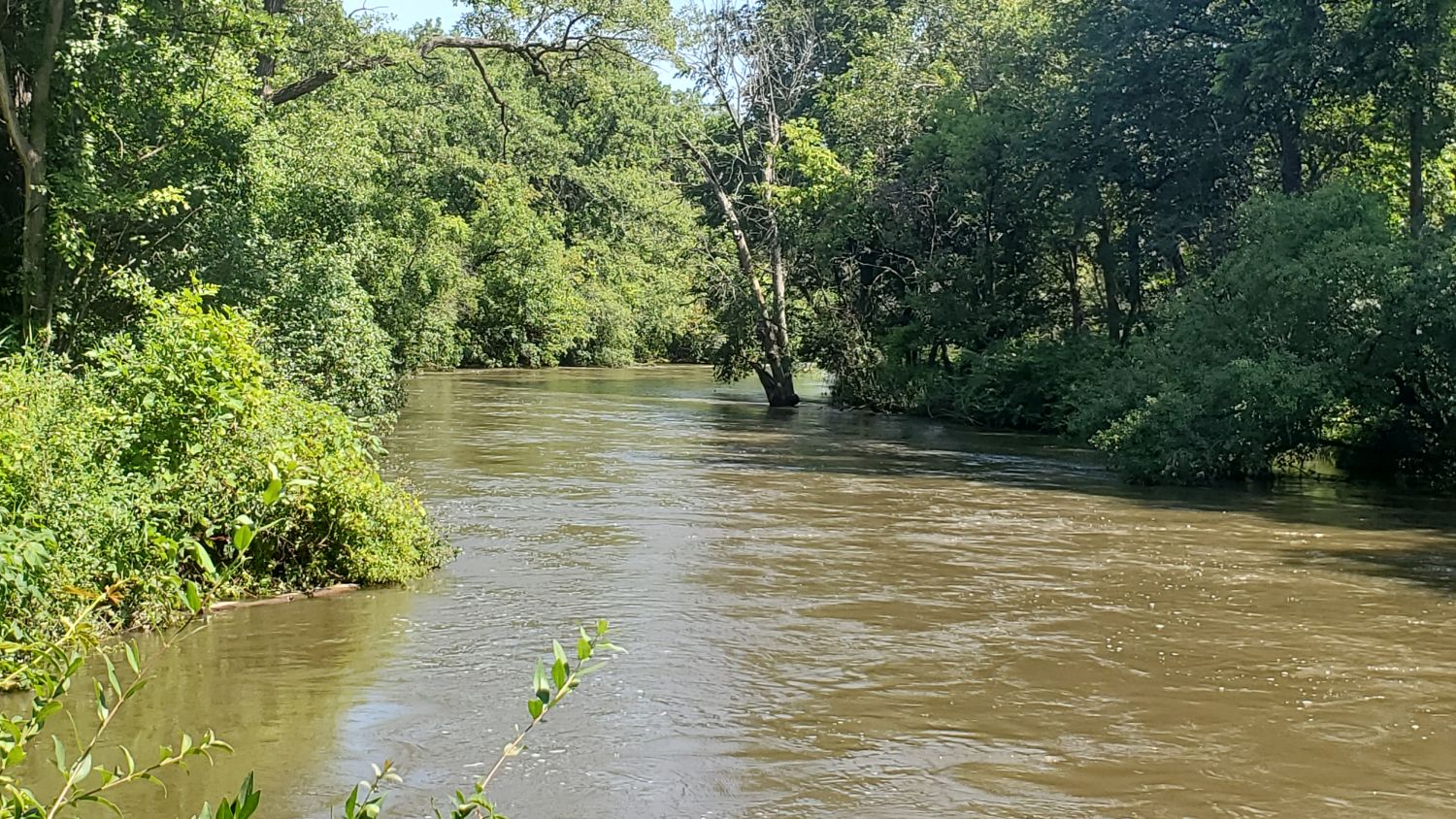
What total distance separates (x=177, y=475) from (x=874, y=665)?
17.8 feet

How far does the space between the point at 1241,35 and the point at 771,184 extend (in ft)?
46.5

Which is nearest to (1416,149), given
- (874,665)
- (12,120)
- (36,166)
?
(874,665)

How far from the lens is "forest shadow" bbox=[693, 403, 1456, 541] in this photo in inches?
709

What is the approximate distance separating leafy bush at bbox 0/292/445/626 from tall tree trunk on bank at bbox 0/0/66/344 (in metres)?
2.68

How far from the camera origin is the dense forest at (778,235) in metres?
10.8

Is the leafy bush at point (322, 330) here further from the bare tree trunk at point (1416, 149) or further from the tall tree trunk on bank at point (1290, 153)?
the tall tree trunk on bank at point (1290, 153)

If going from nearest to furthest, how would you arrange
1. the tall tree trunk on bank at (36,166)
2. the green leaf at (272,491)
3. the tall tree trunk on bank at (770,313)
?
the green leaf at (272,491) < the tall tree trunk on bank at (36,166) < the tall tree trunk on bank at (770,313)

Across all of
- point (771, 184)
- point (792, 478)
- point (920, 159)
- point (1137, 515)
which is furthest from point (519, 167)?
point (1137, 515)

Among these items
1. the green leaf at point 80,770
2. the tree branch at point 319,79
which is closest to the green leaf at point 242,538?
the green leaf at point 80,770

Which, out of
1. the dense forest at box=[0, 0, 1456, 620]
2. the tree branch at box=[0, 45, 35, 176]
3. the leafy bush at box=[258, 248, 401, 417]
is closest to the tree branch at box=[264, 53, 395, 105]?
the dense forest at box=[0, 0, 1456, 620]

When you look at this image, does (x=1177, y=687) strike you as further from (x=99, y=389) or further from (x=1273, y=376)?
(x=1273, y=376)

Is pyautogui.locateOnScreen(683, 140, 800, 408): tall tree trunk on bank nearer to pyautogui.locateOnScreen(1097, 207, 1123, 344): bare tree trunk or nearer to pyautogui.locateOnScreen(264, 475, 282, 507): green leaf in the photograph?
pyautogui.locateOnScreen(1097, 207, 1123, 344): bare tree trunk

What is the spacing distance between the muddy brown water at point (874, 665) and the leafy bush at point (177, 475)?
1.66 ft

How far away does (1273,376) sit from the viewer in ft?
65.1
